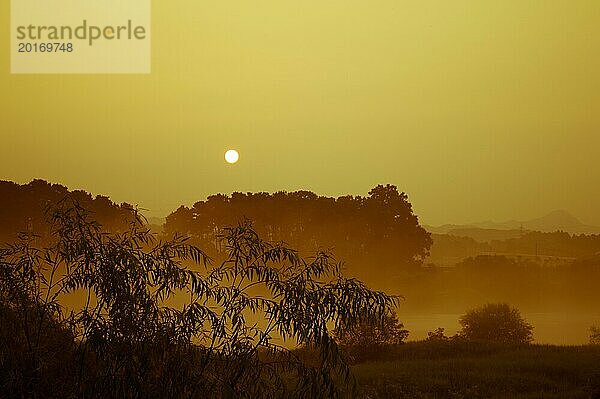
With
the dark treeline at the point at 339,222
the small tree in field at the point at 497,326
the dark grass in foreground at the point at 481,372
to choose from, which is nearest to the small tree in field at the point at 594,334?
the small tree in field at the point at 497,326

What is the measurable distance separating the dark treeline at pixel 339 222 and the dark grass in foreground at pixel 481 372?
120ft

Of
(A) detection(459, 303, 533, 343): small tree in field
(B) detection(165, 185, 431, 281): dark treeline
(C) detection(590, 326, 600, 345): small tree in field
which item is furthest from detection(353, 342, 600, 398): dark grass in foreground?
(B) detection(165, 185, 431, 281): dark treeline

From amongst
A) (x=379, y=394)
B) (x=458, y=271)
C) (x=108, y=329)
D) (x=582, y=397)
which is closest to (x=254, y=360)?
(x=108, y=329)

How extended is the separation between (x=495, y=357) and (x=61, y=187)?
137 feet

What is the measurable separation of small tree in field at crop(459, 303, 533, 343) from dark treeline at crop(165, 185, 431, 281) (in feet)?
80.5

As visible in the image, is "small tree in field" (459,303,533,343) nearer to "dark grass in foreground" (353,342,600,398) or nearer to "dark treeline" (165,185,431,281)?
"dark grass in foreground" (353,342,600,398)

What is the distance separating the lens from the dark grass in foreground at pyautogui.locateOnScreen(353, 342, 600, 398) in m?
25.3

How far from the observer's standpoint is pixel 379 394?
24.7m

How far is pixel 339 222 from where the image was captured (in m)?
78.0

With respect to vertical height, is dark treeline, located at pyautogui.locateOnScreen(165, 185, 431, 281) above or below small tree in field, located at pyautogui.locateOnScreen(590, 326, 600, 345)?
above

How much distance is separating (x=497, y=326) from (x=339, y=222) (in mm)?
30566

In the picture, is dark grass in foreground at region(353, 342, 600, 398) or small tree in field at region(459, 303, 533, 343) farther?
small tree in field at region(459, 303, 533, 343)

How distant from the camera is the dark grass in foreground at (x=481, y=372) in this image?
25.3 m

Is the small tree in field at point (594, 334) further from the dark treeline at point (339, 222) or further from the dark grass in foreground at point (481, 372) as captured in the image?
the dark treeline at point (339, 222)
